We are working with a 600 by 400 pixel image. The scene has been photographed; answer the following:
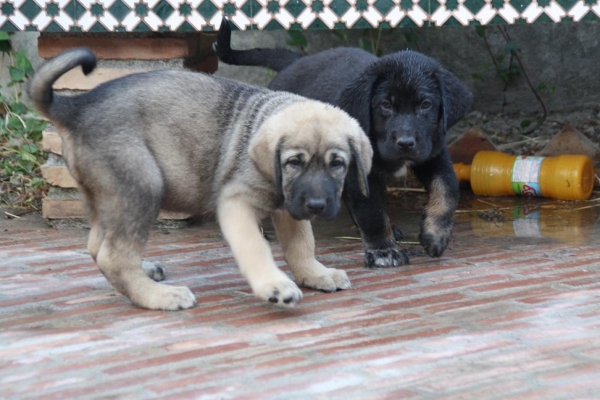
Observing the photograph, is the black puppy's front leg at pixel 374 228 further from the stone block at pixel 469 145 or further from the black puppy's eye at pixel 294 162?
the stone block at pixel 469 145

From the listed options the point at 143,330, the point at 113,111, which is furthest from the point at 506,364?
the point at 113,111

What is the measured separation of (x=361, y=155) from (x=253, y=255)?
63 cm

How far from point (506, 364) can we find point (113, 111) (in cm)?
191

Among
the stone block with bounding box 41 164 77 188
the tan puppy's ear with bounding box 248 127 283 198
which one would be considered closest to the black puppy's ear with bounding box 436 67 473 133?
the tan puppy's ear with bounding box 248 127 283 198

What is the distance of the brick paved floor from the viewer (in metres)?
2.91

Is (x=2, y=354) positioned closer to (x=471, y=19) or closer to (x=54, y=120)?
(x=54, y=120)

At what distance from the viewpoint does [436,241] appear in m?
4.75

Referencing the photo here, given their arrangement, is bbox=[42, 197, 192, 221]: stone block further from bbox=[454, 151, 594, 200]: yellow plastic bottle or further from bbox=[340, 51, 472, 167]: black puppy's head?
bbox=[454, 151, 594, 200]: yellow plastic bottle

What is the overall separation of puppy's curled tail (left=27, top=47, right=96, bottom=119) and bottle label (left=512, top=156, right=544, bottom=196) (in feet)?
11.3

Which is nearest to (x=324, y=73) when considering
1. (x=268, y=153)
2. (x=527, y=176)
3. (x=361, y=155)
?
(x=361, y=155)

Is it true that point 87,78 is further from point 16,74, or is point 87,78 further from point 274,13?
point 16,74

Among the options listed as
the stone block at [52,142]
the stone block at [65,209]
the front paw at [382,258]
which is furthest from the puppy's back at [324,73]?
the stone block at [52,142]

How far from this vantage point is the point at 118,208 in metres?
3.81

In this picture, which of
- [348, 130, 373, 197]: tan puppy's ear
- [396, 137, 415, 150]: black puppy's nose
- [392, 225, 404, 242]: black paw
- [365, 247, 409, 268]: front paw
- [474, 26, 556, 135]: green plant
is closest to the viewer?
[348, 130, 373, 197]: tan puppy's ear
